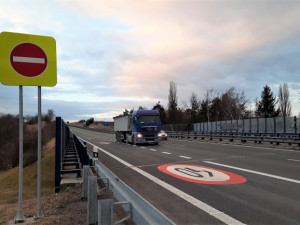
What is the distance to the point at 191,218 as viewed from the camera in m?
4.81

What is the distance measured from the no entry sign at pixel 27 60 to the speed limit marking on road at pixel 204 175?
17.5 feet

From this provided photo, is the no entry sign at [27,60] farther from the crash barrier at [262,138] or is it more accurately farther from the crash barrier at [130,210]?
the crash barrier at [262,138]

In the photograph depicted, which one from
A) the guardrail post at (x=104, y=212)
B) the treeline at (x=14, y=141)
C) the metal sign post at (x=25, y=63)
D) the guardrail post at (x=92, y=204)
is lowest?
the treeline at (x=14, y=141)

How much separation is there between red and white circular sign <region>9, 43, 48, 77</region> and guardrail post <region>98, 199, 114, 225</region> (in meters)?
2.99

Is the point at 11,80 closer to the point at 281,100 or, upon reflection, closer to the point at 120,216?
the point at 120,216

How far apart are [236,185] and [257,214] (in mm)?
2423

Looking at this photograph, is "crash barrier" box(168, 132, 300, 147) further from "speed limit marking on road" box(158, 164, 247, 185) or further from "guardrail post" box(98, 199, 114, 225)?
"guardrail post" box(98, 199, 114, 225)

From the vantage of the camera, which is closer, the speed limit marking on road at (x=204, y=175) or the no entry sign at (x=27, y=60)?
the no entry sign at (x=27, y=60)

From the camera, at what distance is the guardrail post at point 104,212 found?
3.06 m

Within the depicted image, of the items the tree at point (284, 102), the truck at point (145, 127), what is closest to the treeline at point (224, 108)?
the tree at point (284, 102)

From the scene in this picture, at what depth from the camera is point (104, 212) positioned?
10.1 feet

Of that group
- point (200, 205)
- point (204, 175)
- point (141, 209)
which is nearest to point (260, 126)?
point (204, 175)

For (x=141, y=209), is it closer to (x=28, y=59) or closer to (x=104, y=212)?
(x=104, y=212)

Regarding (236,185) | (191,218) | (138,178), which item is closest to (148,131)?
(138,178)
